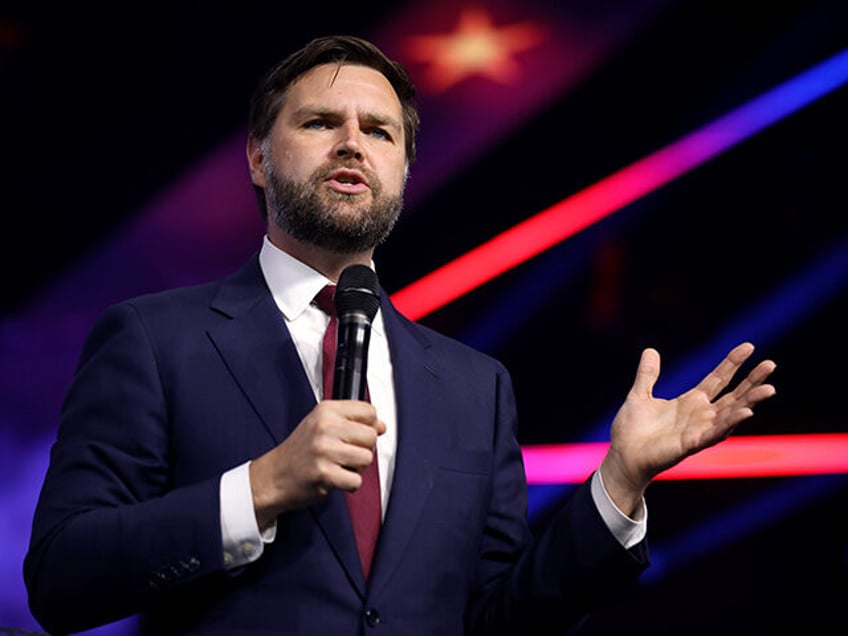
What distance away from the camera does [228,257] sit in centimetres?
291

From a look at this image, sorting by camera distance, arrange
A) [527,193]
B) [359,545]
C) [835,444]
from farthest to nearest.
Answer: [527,193], [835,444], [359,545]

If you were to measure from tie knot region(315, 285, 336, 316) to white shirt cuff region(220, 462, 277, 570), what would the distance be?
0.41 metres

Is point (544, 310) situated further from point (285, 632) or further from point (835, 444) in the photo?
point (285, 632)

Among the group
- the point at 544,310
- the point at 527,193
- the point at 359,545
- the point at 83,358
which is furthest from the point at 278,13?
the point at 359,545

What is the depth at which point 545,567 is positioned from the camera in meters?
1.53

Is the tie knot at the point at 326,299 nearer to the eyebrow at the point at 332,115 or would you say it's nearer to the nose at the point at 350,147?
the nose at the point at 350,147

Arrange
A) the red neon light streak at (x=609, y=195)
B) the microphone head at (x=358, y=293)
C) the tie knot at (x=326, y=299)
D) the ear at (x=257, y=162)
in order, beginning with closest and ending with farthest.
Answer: the microphone head at (x=358, y=293), the tie knot at (x=326, y=299), the ear at (x=257, y=162), the red neon light streak at (x=609, y=195)

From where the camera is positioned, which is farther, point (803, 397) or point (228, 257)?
point (228, 257)

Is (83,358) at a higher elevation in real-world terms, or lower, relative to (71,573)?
higher

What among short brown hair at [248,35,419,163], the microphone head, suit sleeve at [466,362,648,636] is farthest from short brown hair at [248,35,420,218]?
suit sleeve at [466,362,648,636]

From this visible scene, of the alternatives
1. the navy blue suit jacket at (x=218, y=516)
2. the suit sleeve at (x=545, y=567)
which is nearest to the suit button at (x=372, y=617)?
the navy blue suit jacket at (x=218, y=516)

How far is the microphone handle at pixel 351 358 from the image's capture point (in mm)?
1242

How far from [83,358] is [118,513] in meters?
0.35

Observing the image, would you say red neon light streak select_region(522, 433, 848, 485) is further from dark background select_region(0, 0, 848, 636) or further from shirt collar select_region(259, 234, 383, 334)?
shirt collar select_region(259, 234, 383, 334)
